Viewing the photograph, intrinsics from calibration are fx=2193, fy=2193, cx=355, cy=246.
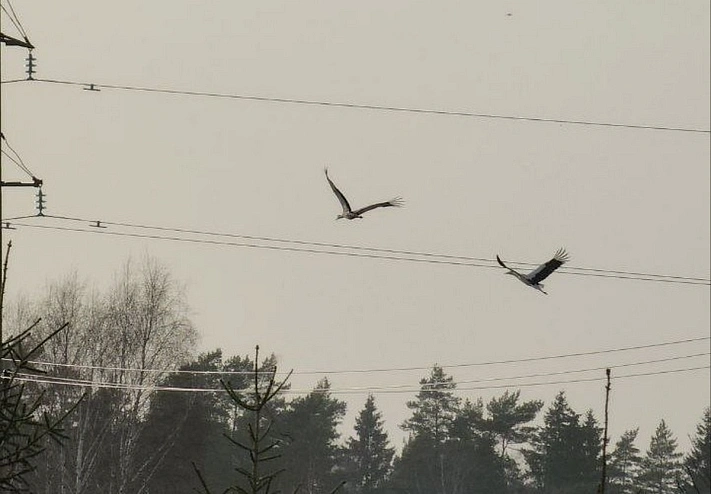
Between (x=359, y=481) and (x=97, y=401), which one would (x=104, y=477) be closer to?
(x=97, y=401)

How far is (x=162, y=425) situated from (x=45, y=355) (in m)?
5.15

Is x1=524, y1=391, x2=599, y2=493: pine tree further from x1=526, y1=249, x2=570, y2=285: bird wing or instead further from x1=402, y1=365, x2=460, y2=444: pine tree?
x1=526, y1=249, x2=570, y2=285: bird wing

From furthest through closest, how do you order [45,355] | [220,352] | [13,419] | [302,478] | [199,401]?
[302,478] → [220,352] → [199,401] → [45,355] → [13,419]

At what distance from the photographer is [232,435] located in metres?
103

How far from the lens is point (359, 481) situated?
119438 millimetres

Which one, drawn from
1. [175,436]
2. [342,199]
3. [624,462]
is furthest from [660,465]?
[342,199]

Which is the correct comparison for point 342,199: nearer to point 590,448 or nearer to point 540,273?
point 540,273

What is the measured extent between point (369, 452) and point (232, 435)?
1896 centimetres

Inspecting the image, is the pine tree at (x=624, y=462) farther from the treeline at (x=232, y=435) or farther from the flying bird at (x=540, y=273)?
→ the flying bird at (x=540, y=273)

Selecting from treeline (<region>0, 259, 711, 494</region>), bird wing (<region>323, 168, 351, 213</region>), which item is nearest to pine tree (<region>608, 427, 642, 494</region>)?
treeline (<region>0, 259, 711, 494</region>)

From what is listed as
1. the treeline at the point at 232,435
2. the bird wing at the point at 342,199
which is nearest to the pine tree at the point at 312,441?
the treeline at the point at 232,435

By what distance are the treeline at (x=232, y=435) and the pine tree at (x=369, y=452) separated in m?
0.08

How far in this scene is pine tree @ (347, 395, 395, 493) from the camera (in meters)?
119

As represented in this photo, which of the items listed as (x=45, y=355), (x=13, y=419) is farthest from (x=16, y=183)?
(x=45, y=355)
